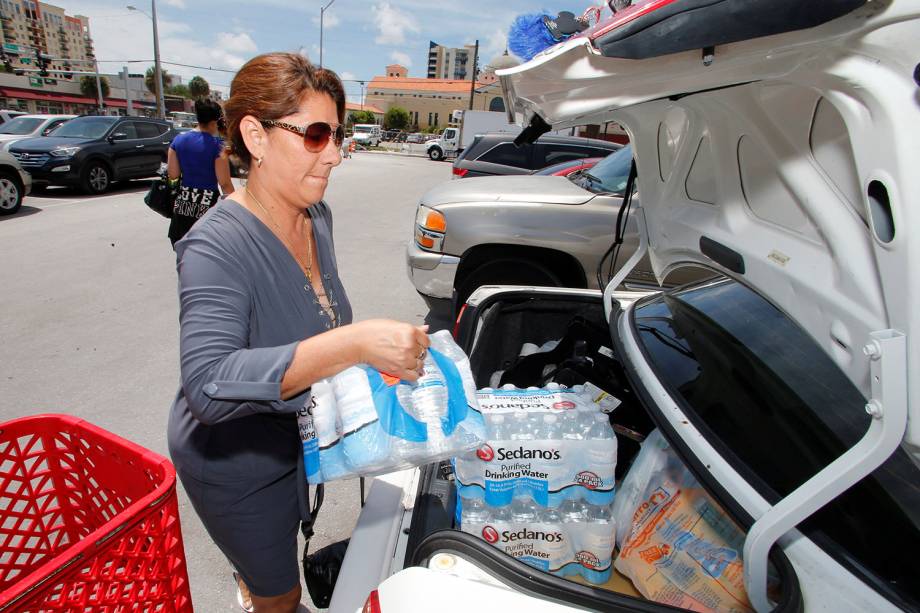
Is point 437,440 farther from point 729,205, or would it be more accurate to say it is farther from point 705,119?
point 705,119

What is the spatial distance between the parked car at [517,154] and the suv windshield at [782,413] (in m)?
7.45

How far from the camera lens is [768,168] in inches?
53.8

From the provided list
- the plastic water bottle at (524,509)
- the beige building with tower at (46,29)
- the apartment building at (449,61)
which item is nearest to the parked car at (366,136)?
the plastic water bottle at (524,509)

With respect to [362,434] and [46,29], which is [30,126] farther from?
[46,29]

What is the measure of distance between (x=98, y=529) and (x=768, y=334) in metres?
1.89

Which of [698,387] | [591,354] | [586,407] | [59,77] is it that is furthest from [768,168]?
[59,77]

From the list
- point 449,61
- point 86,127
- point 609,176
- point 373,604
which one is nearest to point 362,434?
point 373,604

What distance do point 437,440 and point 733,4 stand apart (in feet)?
3.39

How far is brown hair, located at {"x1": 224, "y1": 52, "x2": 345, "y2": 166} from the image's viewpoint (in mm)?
1346

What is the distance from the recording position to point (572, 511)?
153cm

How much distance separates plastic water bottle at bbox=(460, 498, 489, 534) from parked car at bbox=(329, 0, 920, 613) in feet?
0.17

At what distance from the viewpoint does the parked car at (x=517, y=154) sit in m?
9.08

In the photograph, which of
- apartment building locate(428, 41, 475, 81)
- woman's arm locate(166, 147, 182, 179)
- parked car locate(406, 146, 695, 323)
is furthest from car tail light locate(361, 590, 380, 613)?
apartment building locate(428, 41, 475, 81)

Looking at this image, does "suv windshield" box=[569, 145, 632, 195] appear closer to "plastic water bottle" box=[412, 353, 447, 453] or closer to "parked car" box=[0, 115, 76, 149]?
"plastic water bottle" box=[412, 353, 447, 453]
